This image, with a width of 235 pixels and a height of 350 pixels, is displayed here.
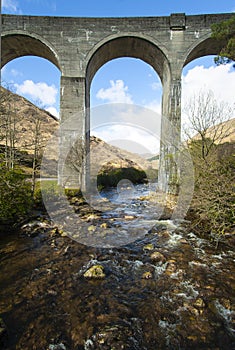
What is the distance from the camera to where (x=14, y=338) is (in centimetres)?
302

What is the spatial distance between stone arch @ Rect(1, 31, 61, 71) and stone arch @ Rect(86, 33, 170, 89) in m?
2.49

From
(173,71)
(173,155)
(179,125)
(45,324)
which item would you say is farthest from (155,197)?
(45,324)

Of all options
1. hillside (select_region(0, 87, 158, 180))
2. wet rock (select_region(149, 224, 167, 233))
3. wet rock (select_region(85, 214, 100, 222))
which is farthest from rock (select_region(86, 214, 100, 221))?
hillside (select_region(0, 87, 158, 180))

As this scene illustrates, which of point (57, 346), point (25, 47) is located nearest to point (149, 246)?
point (57, 346)

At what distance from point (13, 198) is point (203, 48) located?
14.0 metres

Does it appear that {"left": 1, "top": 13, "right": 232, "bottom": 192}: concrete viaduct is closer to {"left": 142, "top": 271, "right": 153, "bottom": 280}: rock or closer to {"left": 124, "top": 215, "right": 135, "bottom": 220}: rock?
{"left": 124, "top": 215, "right": 135, "bottom": 220}: rock

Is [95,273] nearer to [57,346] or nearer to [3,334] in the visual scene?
[57,346]

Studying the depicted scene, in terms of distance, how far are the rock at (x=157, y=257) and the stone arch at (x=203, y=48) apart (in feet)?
38.2

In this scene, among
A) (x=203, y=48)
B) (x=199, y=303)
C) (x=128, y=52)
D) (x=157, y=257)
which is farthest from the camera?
(x=128, y=52)

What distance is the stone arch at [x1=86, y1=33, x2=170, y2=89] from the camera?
41.6ft

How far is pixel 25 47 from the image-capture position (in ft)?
45.4

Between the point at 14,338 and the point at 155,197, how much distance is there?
36.4 ft

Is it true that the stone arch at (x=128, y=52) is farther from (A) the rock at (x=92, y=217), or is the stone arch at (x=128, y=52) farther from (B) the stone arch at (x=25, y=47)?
(A) the rock at (x=92, y=217)

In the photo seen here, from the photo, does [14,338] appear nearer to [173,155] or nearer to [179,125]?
[173,155]
